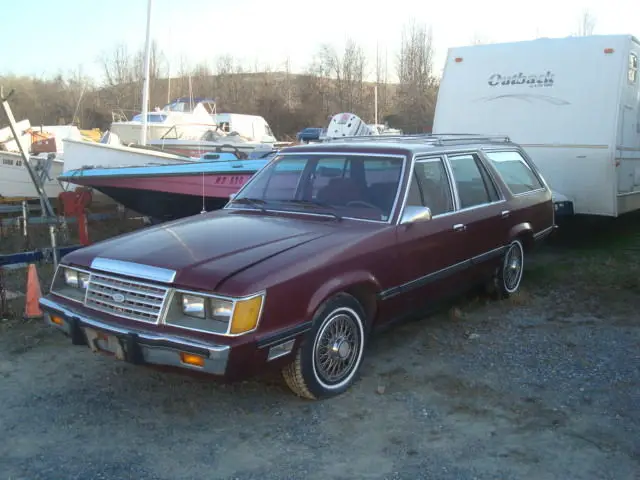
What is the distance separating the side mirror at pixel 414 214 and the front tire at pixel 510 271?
6.07ft

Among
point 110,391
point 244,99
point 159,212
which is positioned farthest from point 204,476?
point 244,99

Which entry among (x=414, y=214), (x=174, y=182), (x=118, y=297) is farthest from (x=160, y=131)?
(x=118, y=297)

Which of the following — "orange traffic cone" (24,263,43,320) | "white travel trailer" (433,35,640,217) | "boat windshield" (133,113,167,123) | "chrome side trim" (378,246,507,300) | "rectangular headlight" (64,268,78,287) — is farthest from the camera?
"boat windshield" (133,113,167,123)

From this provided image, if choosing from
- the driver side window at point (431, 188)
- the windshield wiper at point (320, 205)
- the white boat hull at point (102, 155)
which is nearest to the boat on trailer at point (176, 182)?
the white boat hull at point (102, 155)

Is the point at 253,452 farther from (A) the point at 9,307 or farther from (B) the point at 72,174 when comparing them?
(B) the point at 72,174

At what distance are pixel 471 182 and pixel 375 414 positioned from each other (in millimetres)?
2666

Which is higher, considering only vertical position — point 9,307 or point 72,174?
point 72,174

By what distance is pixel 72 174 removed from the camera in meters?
11.0

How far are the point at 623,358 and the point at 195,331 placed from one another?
339 centimetres

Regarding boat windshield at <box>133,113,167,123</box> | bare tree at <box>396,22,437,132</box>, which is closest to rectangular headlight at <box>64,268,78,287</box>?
boat windshield at <box>133,113,167,123</box>

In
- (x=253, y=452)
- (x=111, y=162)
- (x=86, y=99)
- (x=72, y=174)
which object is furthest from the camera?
(x=86, y=99)

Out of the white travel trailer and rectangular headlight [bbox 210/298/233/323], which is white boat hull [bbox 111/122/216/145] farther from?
rectangular headlight [bbox 210/298/233/323]

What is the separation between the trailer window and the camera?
9023 millimetres

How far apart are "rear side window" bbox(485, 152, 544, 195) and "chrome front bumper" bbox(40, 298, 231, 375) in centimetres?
383
